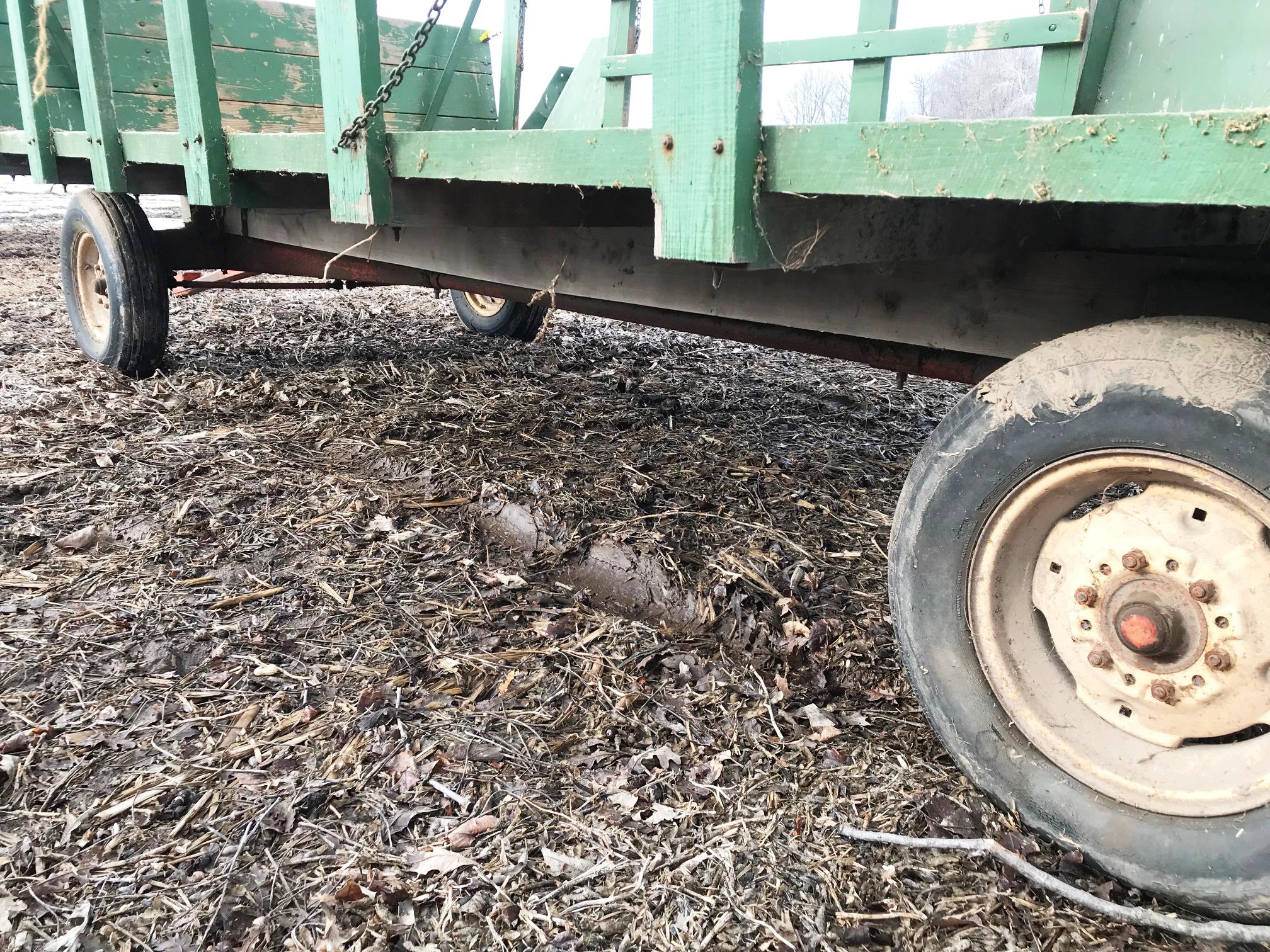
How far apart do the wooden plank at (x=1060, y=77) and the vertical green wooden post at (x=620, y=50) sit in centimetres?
264

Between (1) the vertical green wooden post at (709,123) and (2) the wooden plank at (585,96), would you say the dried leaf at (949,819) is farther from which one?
(2) the wooden plank at (585,96)

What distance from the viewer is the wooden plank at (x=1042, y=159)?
1248 mm

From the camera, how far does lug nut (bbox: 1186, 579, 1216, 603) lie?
1.60 meters

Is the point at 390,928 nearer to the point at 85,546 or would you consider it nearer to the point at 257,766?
the point at 257,766

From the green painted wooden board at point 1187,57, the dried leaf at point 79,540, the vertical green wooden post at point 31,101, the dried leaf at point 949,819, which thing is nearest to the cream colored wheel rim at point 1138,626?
the dried leaf at point 949,819

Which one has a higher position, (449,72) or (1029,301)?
(449,72)

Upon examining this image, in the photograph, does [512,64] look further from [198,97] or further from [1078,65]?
[1078,65]

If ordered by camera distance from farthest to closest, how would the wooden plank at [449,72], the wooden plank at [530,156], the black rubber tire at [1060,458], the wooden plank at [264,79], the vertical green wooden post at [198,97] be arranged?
the wooden plank at [449,72] < the wooden plank at [264,79] < the vertical green wooden post at [198,97] < the wooden plank at [530,156] < the black rubber tire at [1060,458]

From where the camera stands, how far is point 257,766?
1978 mm

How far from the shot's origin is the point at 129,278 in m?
4.63

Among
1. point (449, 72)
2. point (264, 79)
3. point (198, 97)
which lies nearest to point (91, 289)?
point (264, 79)

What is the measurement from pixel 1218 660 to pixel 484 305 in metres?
5.23

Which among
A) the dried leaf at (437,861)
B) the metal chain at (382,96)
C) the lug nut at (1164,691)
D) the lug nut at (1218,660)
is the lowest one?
the dried leaf at (437,861)

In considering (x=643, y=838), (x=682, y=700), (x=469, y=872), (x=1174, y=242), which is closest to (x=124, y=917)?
(x=469, y=872)
